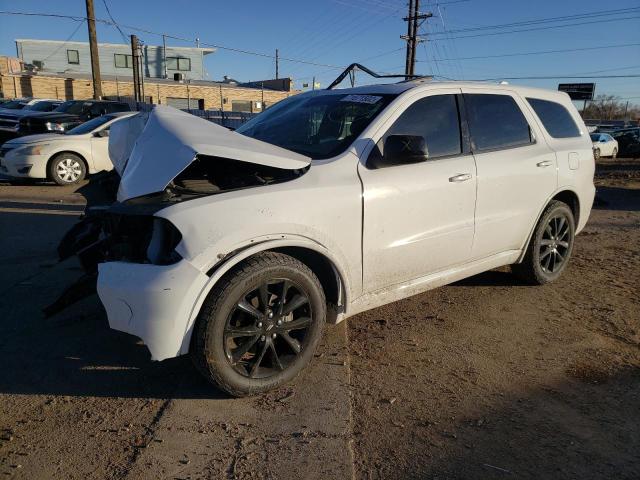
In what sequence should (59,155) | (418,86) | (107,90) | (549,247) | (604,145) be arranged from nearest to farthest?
(418,86) → (549,247) → (59,155) → (604,145) → (107,90)

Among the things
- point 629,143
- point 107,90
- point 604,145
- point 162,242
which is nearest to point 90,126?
point 162,242

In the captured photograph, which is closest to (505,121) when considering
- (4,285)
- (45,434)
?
(45,434)

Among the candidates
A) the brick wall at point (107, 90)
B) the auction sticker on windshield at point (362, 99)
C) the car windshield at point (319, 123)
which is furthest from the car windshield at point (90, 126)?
the brick wall at point (107, 90)

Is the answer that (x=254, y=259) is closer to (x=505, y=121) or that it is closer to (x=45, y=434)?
(x=45, y=434)

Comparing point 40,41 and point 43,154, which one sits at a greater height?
point 40,41

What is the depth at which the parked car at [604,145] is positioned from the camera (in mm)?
24741

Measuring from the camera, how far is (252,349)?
9.96ft

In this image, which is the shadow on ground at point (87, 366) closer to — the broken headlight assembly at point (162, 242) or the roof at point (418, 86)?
the broken headlight assembly at point (162, 242)

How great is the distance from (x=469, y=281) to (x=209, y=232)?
3248 mm

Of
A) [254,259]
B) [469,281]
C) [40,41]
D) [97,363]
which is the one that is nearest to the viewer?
[254,259]

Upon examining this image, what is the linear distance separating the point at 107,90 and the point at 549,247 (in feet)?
133

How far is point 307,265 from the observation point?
3.24m

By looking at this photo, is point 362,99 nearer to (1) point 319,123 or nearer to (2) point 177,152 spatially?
(1) point 319,123

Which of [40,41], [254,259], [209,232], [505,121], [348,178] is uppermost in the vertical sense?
[40,41]
